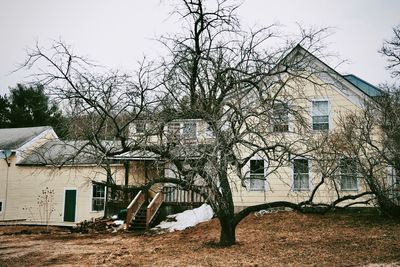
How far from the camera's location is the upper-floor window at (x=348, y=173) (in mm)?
14492

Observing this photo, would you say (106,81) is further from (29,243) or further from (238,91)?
(29,243)

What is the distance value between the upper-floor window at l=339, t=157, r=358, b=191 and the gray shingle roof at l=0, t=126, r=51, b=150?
20107 millimetres

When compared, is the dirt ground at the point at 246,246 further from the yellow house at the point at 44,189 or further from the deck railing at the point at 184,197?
the yellow house at the point at 44,189

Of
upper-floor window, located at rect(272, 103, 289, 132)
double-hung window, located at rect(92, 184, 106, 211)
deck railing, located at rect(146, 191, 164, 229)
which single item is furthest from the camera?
double-hung window, located at rect(92, 184, 106, 211)

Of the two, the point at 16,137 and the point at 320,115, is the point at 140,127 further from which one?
the point at 16,137

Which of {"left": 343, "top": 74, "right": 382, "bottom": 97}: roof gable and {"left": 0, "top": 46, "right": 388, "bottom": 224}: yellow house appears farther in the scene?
{"left": 343, "top": 74, "right": 382, "bottom": 97}: roof gable

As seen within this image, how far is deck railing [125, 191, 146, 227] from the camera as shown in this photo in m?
17.6

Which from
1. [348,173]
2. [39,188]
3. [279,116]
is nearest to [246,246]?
[279,116]

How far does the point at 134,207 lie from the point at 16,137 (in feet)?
42.5

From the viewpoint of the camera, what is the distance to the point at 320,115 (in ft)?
59.5

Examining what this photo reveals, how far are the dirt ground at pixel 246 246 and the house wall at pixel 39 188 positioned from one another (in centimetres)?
554

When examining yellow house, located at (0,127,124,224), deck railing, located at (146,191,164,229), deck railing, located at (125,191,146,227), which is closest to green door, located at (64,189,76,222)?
yellow house, located at (0,127,124,224)

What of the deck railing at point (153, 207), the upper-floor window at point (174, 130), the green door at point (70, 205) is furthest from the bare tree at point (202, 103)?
the green door at point (70, 205)

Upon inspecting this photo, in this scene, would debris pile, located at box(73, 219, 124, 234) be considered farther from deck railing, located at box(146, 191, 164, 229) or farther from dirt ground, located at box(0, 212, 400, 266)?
deck railing, located at box(146, 191, 164, 229)
